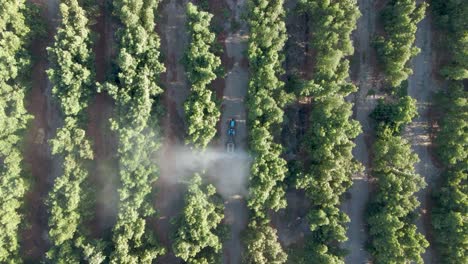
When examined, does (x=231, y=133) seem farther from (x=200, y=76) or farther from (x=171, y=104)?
(x=200, y=76)

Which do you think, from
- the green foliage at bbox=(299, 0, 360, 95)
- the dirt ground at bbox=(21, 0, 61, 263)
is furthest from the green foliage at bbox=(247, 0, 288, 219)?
the dirt ground at bbox=(21, 0, 61, 263)

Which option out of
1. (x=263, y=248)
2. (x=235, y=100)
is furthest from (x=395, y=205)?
(x=235, y=100)

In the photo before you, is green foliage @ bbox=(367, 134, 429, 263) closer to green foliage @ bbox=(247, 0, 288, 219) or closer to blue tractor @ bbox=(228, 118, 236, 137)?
green foliage @ bbox=(247, 0, 288, 219)

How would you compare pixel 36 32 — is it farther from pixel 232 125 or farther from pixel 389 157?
pixel 389 157

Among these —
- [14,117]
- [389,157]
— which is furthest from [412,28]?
[14,117]

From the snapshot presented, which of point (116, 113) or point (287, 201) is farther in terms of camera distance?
point (287, 201)

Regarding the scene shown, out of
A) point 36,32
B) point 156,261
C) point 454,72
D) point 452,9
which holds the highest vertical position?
point 452,9

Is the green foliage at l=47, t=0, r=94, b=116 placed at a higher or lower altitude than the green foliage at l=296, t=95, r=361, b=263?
higher
